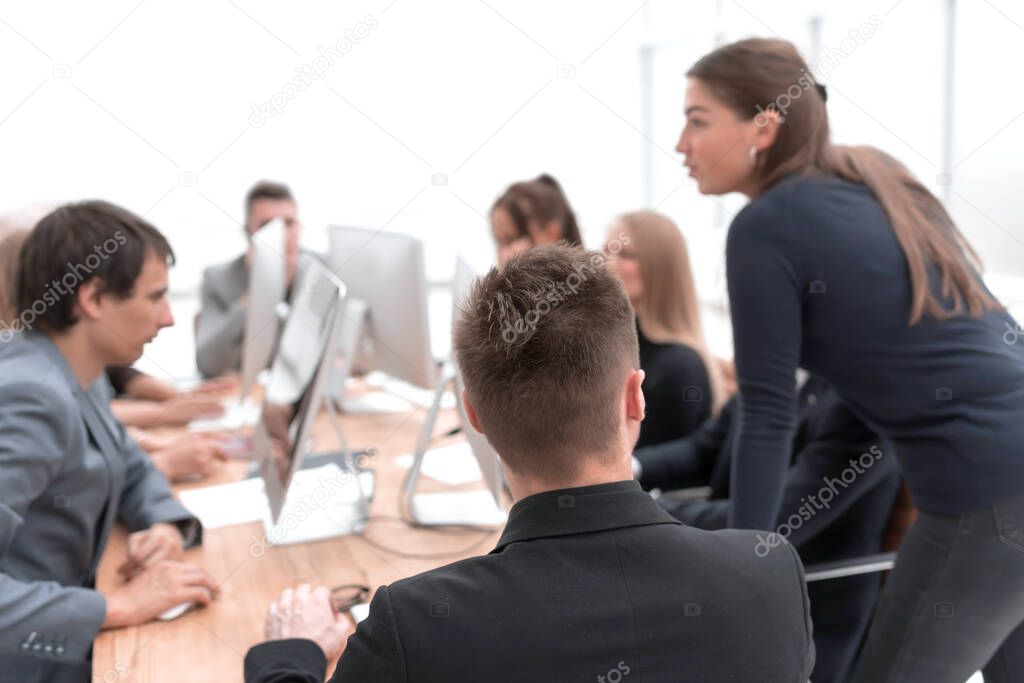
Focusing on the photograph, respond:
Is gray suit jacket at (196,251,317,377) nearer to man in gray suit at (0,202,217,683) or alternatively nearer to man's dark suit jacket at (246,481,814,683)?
man in gray suit at (0,202,217,683)

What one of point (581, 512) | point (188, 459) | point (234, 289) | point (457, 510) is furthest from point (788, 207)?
point (234, 289)

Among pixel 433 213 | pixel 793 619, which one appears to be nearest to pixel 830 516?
pixel 793 619

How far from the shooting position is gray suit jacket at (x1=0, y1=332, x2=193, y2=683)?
1285mm

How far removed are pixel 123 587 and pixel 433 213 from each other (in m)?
3.89

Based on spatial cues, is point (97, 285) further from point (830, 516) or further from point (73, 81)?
point (73, 81)

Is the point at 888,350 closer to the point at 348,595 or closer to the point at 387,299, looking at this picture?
the point at 348,595

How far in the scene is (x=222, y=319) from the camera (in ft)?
10.5

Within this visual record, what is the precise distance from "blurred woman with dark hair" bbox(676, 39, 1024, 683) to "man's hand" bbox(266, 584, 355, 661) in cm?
64

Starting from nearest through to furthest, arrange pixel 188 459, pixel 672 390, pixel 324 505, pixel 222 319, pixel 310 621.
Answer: pixel 310 621 < pixel 324 505 < pixel 188 459 < pixel 672 390 < pixel 222 319

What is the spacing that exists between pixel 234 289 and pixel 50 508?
1954mm

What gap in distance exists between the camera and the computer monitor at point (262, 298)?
8.11ft

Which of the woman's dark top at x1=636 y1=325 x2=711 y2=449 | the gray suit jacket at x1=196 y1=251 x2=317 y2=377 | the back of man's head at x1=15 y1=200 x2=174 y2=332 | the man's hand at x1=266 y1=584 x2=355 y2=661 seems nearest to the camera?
the man's hand at x1=266 y1=584 x2=355 y2=661

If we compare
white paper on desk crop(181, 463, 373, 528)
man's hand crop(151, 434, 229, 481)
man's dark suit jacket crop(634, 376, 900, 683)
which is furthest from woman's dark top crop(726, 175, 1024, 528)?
man's hand crop(151, 434, 229, 481)

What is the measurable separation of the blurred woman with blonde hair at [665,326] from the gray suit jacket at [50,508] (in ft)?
3.94
